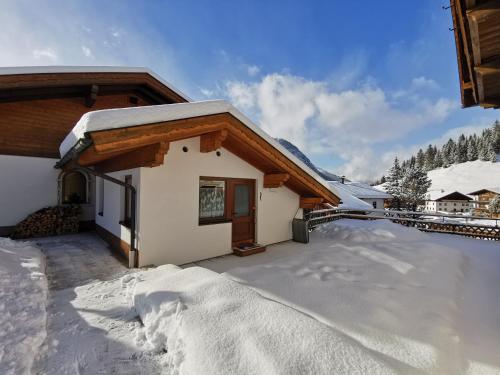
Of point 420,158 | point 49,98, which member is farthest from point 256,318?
point 420,158

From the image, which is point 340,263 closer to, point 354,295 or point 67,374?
point 354,295

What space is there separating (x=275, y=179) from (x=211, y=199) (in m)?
1.92

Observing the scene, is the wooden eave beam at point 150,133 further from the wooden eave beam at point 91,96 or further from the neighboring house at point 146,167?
the wooden eave beam at point 91,96

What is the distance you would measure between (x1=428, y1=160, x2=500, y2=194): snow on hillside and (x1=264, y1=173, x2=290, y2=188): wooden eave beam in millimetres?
74115

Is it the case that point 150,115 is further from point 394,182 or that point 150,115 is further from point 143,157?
point 394,182

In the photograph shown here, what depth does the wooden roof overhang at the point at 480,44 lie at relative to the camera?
8.64 ft

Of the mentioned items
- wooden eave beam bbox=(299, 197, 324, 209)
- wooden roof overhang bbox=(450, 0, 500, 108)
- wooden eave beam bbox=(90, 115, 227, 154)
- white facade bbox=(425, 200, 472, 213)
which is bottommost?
white facade bbox=(425, 200, 472, 213)

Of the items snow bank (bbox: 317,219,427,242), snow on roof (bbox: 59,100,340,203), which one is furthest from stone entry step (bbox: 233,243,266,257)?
snow bank (bbox: 317,219,427,242)

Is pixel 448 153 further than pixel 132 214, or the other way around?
pixel 448 153

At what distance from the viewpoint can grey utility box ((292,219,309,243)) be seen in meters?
7.14

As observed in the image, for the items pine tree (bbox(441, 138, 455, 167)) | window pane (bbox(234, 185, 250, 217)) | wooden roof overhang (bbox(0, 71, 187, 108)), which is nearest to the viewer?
window pane (bbox(234, 185, 250, 217))

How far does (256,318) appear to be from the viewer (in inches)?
86.5

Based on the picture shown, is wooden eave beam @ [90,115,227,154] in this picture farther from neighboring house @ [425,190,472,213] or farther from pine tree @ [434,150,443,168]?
pine tree @ [434,150,443,168]

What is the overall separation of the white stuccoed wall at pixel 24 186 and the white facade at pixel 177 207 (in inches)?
112
